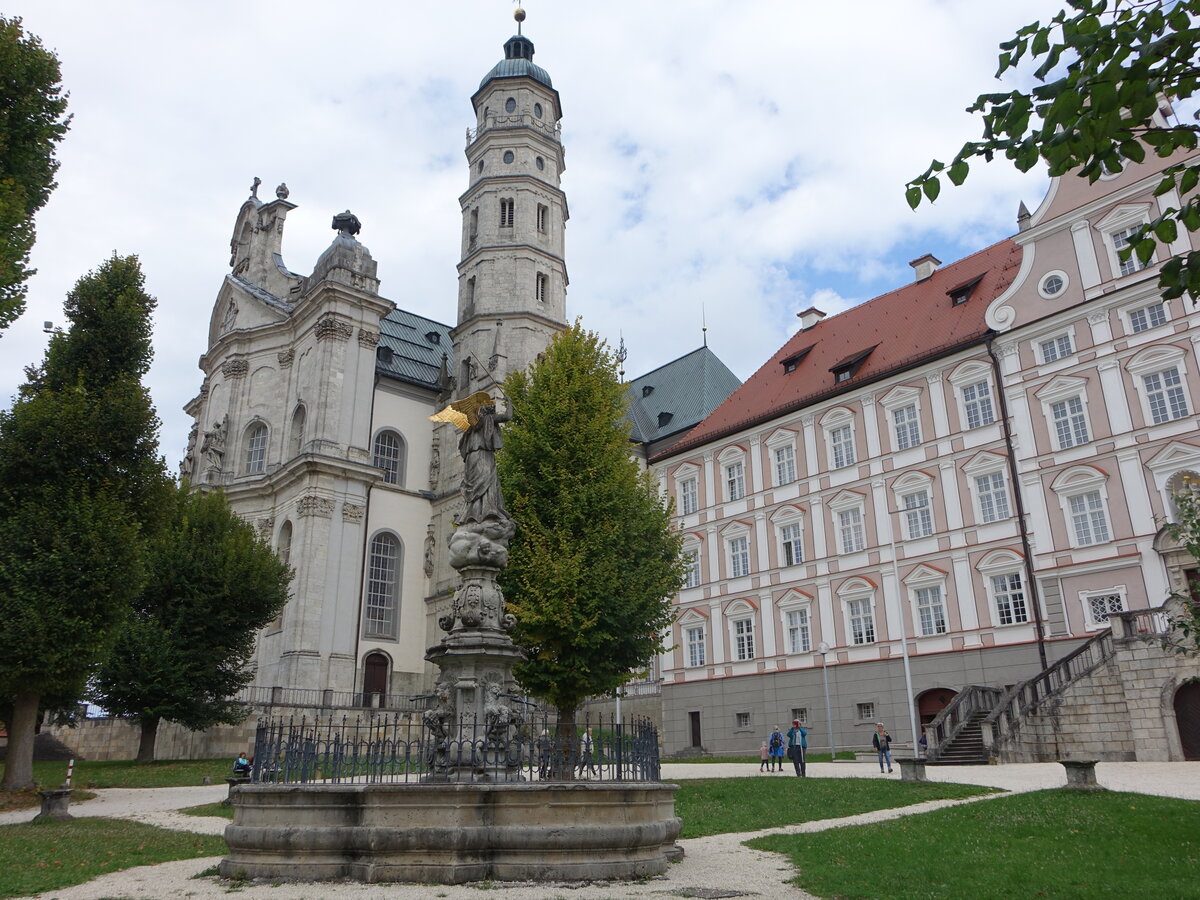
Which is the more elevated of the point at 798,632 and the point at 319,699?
the point at 798,632

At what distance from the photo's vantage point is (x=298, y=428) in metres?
46.0

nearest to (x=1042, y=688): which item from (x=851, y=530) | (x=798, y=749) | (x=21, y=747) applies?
(x=798, y=749)

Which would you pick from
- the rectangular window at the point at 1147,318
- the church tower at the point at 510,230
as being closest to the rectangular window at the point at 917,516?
the rectangular window at the point at 1147,318

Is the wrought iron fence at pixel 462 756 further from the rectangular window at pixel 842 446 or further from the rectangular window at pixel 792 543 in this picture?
the rectangular window at pixel 842 446

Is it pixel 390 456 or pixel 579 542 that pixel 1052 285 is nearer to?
pixel 579 542

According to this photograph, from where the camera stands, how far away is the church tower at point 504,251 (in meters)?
46.9

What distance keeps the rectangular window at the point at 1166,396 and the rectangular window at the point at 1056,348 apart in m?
2.73

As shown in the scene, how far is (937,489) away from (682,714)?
1411 centimetres

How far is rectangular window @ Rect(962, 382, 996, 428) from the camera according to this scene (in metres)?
31.9

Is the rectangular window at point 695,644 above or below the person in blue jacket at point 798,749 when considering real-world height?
above

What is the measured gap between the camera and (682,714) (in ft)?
126

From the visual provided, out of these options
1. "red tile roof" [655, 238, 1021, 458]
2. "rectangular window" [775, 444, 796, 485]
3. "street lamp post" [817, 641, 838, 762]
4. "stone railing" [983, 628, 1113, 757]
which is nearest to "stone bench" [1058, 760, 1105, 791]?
"stone railing" [983, 628, 1113, 757]

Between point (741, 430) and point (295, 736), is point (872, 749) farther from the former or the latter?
point (295, 736)

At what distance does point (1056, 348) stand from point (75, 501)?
29.3 m
